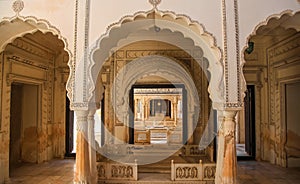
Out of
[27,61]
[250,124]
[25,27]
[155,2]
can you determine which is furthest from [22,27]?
[250,124]

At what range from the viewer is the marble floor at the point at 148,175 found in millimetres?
5328

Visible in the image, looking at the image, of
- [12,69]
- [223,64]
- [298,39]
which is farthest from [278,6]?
[12,69]

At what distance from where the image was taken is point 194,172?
5078mm

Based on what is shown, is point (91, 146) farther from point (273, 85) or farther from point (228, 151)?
point (273, 85)

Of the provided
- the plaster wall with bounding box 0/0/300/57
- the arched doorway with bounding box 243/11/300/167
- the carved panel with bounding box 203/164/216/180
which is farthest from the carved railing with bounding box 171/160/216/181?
the arched doorway with bounding box 243/11/300/167

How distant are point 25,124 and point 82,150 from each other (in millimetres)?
3866

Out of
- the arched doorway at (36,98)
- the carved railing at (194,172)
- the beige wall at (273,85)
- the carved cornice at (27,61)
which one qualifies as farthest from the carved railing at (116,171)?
the beige wall at (273,85)

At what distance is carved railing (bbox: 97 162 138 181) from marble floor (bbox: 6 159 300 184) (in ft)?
0.73

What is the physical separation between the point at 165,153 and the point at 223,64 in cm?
372

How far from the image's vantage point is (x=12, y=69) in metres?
5.54

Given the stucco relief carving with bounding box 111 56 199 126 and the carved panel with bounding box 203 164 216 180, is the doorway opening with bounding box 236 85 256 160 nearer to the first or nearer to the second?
the stucco relief carving with bounding box 111 56 199 126

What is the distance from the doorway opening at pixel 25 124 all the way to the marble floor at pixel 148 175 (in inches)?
17.7

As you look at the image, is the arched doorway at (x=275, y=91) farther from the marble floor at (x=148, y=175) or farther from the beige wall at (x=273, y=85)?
the marble floor at (x=148, y=175)

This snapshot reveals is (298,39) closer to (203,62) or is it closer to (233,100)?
(203,62)
